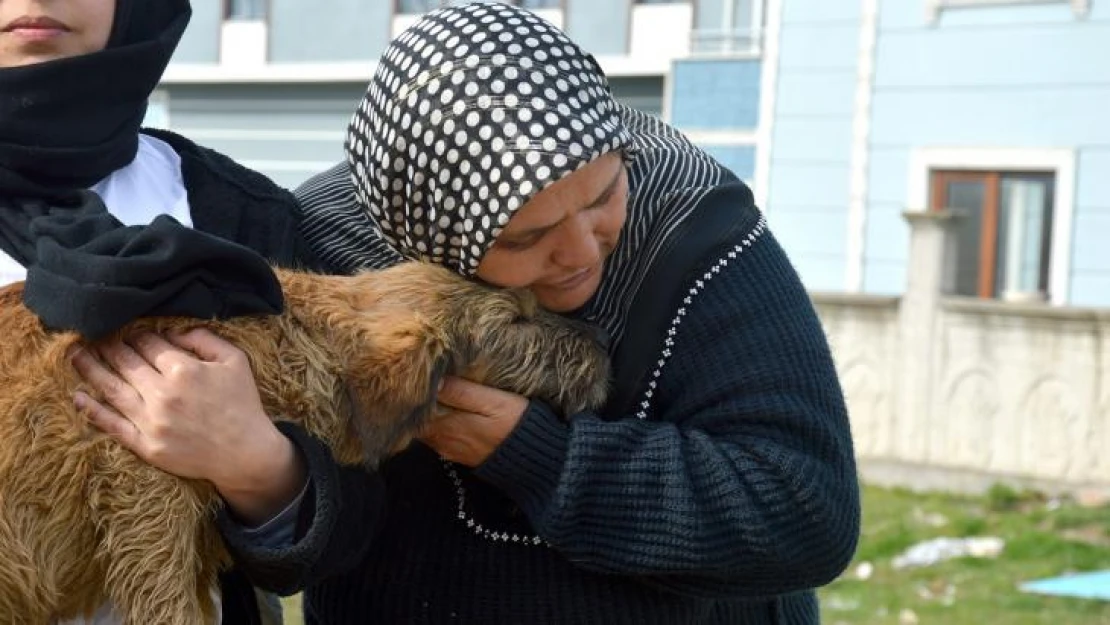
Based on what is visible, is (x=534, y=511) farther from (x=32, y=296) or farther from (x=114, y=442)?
(x=32, y=296)

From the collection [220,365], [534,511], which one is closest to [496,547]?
[534,511]

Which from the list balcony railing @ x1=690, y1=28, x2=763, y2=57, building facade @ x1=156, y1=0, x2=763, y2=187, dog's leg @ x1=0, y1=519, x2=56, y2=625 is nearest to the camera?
dog's leg @ x1=0, y1=519, x2=56, y2=625

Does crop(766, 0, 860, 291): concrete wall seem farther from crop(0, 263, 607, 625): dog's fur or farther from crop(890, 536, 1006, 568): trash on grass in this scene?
crop(0, 263, 607, 625): dog's fur

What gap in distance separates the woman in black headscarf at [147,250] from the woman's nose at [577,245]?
509 millimetres

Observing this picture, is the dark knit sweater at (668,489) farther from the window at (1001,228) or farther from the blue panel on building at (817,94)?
the blue panel on building at (817,94)

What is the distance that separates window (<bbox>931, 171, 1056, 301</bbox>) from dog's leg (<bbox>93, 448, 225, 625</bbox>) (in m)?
12.2

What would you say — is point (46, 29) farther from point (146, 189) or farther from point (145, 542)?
point (145, 542)

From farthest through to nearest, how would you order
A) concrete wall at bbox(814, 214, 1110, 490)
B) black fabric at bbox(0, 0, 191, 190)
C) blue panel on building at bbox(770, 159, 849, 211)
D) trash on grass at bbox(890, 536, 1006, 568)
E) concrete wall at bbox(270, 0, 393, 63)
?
concrete wall at bbox(270, 0, 393, 63)
blue panel on building at bbox(770, 159, 849, 211)
concrete wall at bbox(814, 214, 1110, 490)
trash on grass at bbox(890, 536, 1006, 568)
black fabric at bbox(0, 0, 191, 190)

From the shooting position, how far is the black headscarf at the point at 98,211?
2090 millimetres

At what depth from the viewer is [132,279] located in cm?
207

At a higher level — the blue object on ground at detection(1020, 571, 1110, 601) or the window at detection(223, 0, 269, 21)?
the window at detection(223, 0, 269, 21)

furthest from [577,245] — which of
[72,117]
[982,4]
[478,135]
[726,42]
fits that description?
[726,42]

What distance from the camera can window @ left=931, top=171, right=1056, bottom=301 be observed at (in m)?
13.5

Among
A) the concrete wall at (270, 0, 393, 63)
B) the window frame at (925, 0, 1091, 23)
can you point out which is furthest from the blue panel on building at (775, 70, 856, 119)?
the concrete wall at (270, 0, 393, 63)
